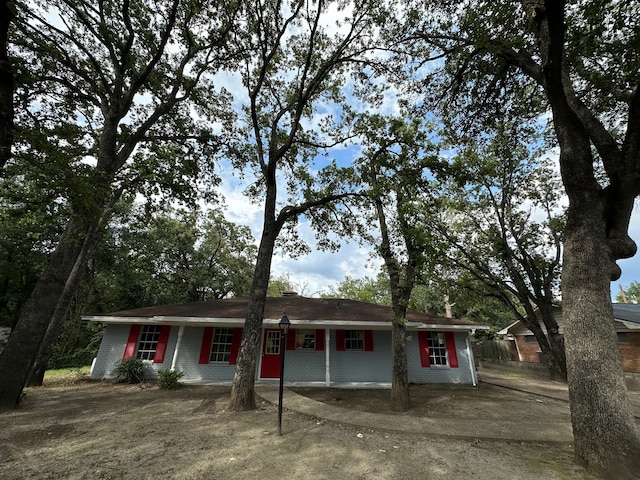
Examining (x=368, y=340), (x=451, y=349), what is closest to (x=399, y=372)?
(x=368, y=340)

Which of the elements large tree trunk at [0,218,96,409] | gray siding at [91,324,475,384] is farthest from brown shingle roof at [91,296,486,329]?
large tree trunk at [0,218,96,409]

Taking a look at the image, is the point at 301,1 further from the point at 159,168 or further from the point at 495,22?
the point at 159,168

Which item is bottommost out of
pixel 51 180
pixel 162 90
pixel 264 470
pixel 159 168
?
pixel 264 470

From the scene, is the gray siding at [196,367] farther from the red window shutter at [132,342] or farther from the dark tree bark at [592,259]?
the dark tree bark at [592,259]

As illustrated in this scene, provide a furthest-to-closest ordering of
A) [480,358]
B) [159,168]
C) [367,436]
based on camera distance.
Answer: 1. [480,358]
2. [159,168]
3. [367,436]

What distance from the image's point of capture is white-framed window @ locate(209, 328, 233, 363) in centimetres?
1128

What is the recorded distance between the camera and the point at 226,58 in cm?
989

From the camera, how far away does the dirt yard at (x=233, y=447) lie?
12.2 feet

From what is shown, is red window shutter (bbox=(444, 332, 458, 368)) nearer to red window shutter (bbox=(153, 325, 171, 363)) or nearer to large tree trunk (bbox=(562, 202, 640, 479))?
large tree trunk (bbox=(562, 202, 640, 479))

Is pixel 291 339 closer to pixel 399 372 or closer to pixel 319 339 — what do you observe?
pixel 319 339

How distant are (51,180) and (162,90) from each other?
730cm

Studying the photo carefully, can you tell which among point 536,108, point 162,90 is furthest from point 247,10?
point 536,108

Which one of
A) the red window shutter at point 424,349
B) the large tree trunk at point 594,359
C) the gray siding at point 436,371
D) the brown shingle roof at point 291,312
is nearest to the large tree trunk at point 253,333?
the brown shingle roof at point 291,312

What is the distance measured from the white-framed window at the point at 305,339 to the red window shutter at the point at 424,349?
4.80 metres
